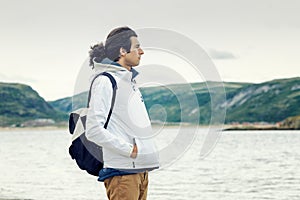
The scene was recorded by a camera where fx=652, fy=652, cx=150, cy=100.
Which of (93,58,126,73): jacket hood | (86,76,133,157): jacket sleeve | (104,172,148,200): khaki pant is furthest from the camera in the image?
(93,58,126,73): jacket hood

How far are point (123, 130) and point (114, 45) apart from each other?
2.14ft

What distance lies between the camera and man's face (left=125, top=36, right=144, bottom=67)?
4.78m

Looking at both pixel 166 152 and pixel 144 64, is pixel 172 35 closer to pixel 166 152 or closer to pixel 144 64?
pixel 144 64

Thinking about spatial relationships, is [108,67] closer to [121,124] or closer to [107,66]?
[107,66]

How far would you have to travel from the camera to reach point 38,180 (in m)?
31.5

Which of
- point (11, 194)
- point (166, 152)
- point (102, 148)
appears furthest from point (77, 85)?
point (11, 194)

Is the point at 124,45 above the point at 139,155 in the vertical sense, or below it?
above

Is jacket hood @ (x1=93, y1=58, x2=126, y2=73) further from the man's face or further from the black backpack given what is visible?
the black backpack

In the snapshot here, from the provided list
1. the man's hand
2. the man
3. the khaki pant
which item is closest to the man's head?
the man

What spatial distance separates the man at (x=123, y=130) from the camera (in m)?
4.55

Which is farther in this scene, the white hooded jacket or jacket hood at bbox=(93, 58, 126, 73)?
jacket hood at bbox=(93, 58, 126, 73)

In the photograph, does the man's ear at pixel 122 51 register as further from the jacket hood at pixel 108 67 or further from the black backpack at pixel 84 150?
the black backpack at pixel 84 150

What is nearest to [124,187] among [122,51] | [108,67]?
[108,67]

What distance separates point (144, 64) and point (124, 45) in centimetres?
40
